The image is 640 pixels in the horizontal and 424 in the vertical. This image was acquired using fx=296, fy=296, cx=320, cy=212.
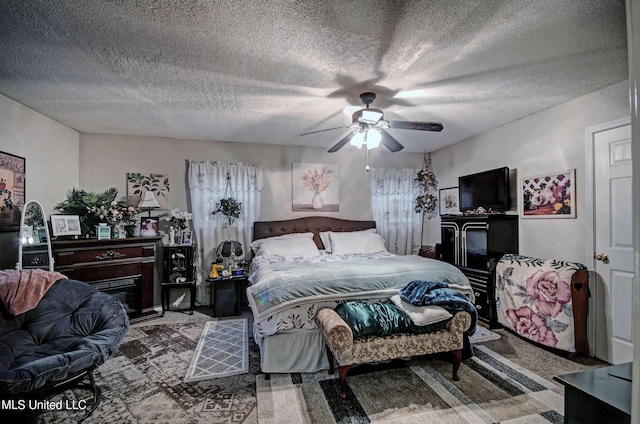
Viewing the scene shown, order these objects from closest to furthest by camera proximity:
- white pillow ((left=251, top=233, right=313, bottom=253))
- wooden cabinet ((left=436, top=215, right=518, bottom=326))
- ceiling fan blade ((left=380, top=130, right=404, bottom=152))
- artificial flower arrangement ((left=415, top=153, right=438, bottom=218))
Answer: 1. ceiling fan blade ((left=380, top=130, right=404, bottom=152))
2. wooden cabinet ((left=436, top=215, right=518, bottom=326))
3. white pillow ((left=251, top=233, right=313, bottom=253))
4. artificial flower arrangement ((left=415, top=153, right=438, bottom=218))

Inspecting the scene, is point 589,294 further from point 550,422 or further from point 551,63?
point 551,63

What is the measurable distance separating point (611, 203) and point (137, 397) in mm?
4310

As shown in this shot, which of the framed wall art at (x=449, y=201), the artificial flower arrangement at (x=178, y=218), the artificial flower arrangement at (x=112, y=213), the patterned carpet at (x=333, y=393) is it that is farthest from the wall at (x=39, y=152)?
the framed wall art at (x=449, y=201)

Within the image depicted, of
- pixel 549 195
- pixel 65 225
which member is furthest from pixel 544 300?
pixel 65 225

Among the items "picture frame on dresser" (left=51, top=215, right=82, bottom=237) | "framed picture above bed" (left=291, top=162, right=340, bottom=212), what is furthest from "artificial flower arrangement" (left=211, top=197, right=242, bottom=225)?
"picture frame on dresser" (left=51, top=215, right=82, bottom=237)

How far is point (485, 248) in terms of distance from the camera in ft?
12.3

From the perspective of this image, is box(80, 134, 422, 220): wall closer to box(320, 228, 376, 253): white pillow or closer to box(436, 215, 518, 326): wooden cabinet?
box(320, 228, 376, 253): white pillow

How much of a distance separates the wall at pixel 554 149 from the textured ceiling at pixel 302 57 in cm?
15

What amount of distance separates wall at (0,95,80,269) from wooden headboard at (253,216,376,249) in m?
2.45

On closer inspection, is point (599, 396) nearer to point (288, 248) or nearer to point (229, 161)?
point (288, 248)

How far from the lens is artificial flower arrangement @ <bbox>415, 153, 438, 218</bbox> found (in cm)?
513

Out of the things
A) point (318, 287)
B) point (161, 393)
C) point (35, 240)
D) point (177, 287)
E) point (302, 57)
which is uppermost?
point (302, 57)

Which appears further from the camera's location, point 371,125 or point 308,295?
point 371,125

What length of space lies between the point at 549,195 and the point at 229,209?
13.2 ft
